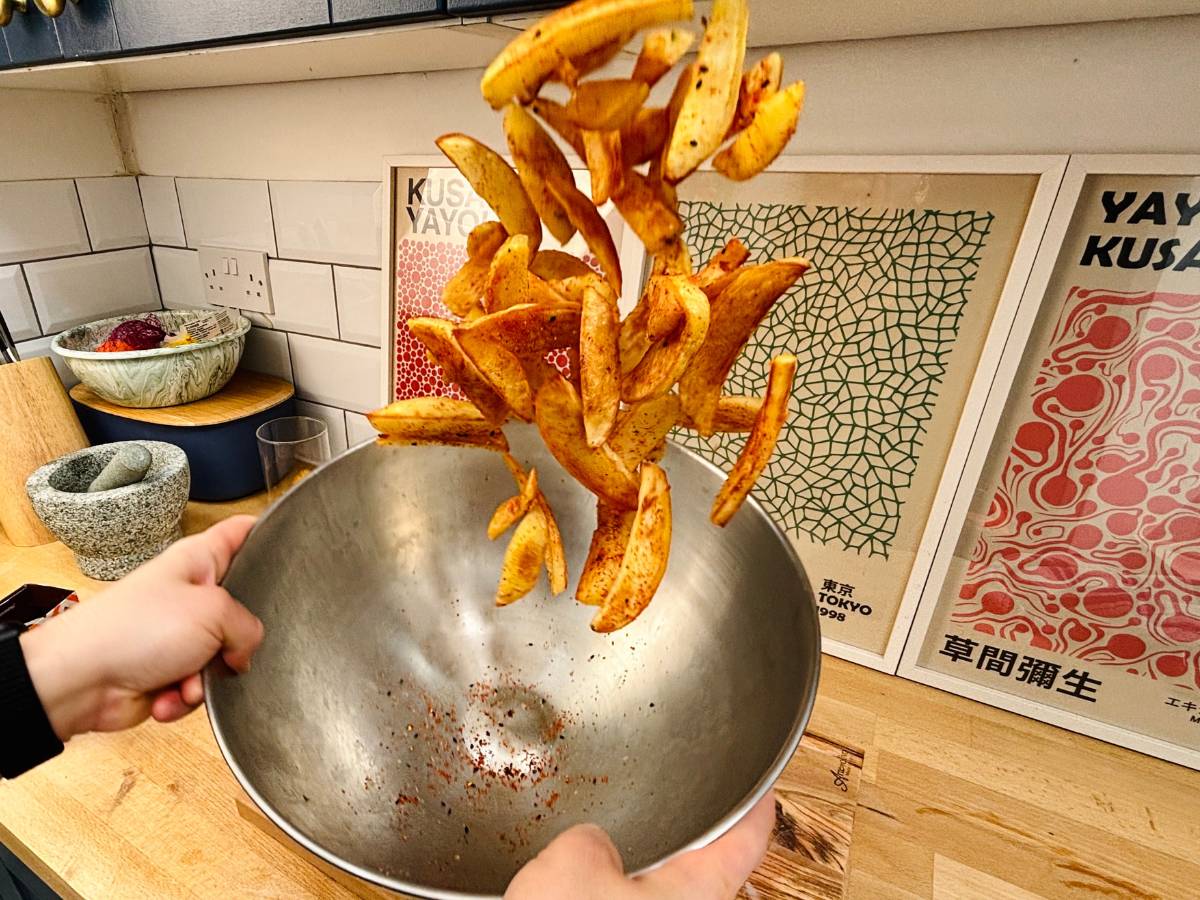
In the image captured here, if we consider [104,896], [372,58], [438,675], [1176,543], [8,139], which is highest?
[372,58]

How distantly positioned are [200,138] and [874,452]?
1.18 metres

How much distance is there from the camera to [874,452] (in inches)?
29.9

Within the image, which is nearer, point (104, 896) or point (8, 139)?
point (104, 896)

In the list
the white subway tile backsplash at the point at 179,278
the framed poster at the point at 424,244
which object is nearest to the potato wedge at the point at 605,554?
the framed poster at the point at 424,244

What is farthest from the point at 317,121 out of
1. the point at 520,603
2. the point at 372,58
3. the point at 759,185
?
the point at 520,603

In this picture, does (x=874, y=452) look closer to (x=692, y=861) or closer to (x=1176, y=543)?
(x=1176, y=543)

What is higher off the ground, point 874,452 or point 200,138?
point 200,138

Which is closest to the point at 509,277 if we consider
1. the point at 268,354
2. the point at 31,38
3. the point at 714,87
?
the point at 714,87

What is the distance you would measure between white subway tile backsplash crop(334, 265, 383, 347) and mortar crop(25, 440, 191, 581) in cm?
31

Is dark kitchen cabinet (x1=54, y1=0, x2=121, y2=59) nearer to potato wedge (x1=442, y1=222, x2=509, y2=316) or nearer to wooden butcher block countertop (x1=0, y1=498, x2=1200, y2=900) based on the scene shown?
potato wedge (x1=442, y1=222, x2=509, y2=316)

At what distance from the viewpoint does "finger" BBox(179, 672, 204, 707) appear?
509 mm

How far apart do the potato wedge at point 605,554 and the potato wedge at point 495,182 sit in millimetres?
180

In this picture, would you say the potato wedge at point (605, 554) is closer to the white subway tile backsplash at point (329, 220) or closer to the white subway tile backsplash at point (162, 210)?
the white subway tile backsplash at point (329, 220)

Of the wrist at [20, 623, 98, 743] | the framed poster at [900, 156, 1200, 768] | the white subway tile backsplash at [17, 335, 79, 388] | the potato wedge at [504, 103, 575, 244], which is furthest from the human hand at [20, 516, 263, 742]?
the white subway tile backsplash at [17, 335, 79, 388]
